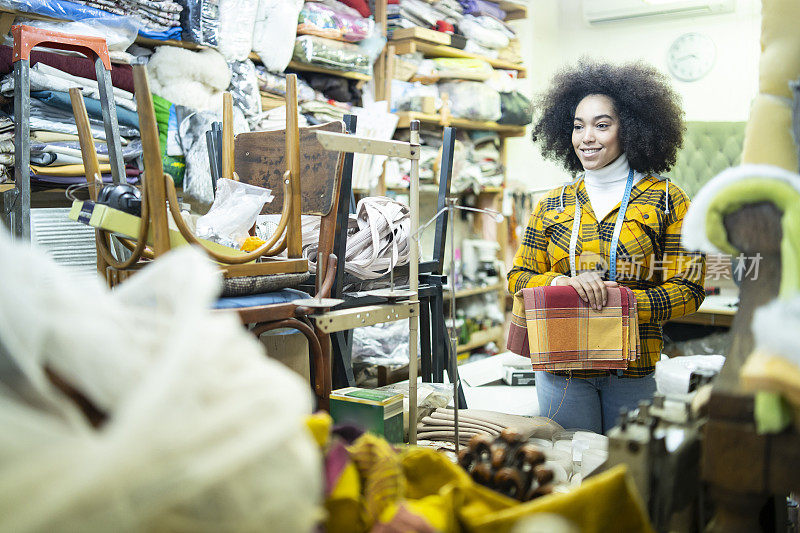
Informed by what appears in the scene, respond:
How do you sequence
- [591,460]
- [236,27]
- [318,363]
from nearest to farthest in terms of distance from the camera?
[591,460] → [318,363] → [236,27]

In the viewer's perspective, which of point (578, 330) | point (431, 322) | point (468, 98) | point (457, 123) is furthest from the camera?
point (457, 123)

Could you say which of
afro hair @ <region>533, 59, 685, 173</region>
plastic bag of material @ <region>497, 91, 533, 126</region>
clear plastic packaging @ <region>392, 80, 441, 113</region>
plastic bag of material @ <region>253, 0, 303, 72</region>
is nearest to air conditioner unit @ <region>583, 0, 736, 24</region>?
plastic bag of material @ <region>497, 91, 533, 126</region>

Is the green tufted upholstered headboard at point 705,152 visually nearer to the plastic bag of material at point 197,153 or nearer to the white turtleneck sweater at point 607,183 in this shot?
the white turtleneck sweater at point 607,183

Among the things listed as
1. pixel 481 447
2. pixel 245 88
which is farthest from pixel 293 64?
pixel 481 447

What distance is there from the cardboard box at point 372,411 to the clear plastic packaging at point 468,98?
288 cm

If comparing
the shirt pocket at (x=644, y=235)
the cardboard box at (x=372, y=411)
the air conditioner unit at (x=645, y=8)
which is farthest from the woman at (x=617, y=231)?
the air conditioner unit at (x=645, y=8)

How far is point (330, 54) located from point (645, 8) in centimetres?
275

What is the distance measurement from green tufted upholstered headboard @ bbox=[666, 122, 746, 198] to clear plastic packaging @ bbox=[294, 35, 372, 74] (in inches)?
99.1

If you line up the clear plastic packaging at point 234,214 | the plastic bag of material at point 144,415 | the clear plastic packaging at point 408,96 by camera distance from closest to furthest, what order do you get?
the plastic bag of material at point 144,415 → the clear plastic packaging at point 234,214 → the clear plastic packaging at point 408,96

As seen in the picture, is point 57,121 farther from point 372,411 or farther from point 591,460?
point 591,460

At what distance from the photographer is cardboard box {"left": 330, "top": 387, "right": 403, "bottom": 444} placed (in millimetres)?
1565

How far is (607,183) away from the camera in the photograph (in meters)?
2.19

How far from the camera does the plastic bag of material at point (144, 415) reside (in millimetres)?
644

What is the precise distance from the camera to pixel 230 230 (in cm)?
191
